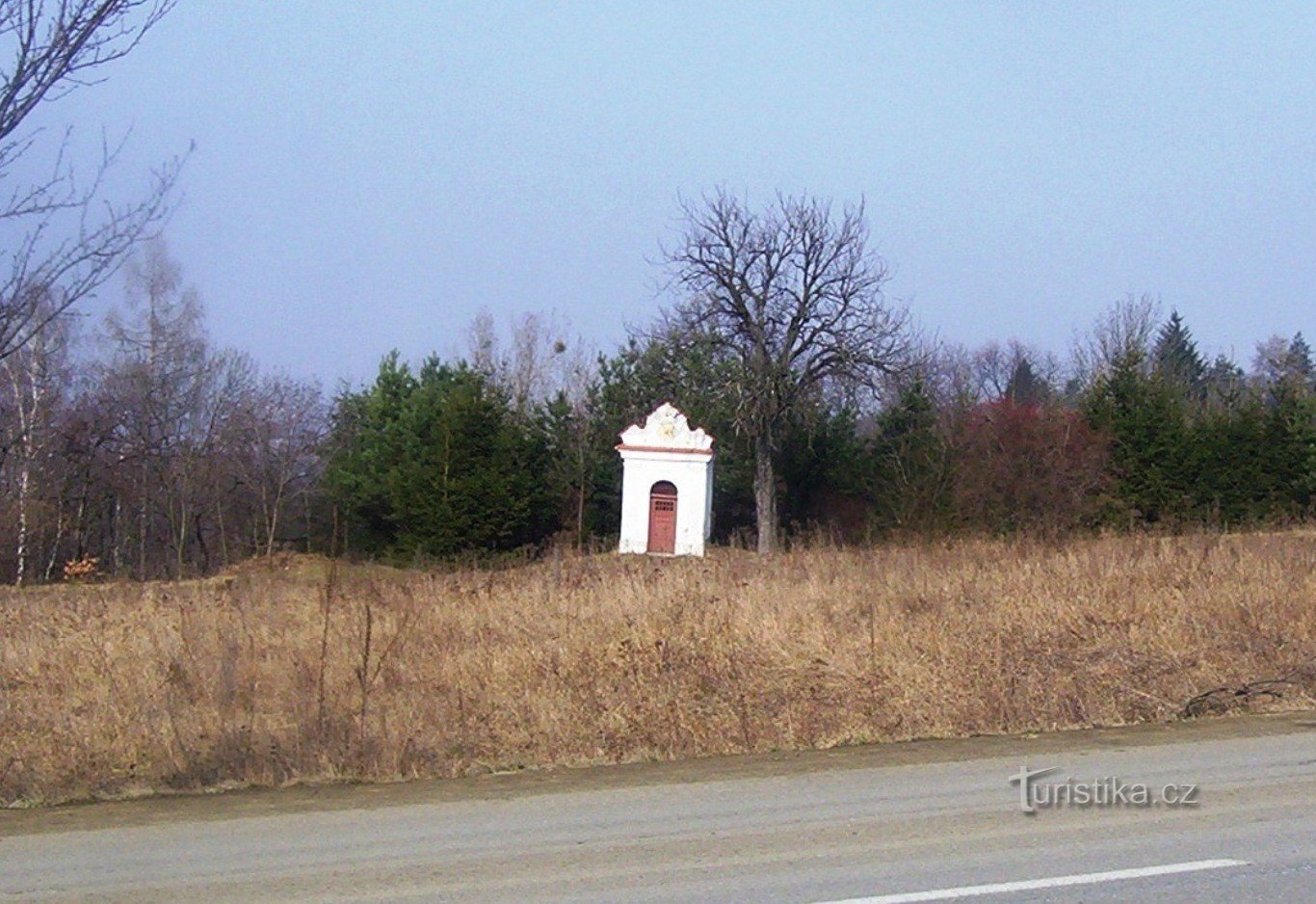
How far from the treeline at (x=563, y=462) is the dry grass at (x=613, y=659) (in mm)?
24924

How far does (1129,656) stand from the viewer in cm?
1431

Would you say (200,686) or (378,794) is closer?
(378,794)

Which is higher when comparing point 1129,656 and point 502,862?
point 1129,656

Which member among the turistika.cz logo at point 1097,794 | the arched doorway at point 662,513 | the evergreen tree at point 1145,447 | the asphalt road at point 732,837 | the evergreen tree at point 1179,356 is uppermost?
the evergreen tree at point 1179,356

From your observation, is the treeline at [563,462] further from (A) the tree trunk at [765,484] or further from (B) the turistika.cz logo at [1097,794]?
(B) the turistika.cz logo at [1097,794]

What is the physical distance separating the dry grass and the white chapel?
25.1 meters

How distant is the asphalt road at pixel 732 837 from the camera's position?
6.47m

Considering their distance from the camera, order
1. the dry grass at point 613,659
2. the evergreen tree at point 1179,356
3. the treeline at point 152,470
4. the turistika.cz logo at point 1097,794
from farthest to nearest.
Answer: the evergreen tree at point 1179,356 < the treeline at point 152,470 < the dry grass at point 613,659 < the turistika.cz logo at point 1097,794

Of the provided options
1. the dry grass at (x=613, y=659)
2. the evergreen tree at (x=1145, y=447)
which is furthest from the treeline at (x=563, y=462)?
the dry grass at (x=613, y=659)

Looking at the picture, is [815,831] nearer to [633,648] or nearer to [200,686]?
[633,648]

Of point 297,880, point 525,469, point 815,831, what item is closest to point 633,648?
point 815,831

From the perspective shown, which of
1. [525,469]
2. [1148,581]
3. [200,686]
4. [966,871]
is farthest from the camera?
[525,469]

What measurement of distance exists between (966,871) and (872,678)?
6864 millimetres

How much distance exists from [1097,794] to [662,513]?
37.5 m
